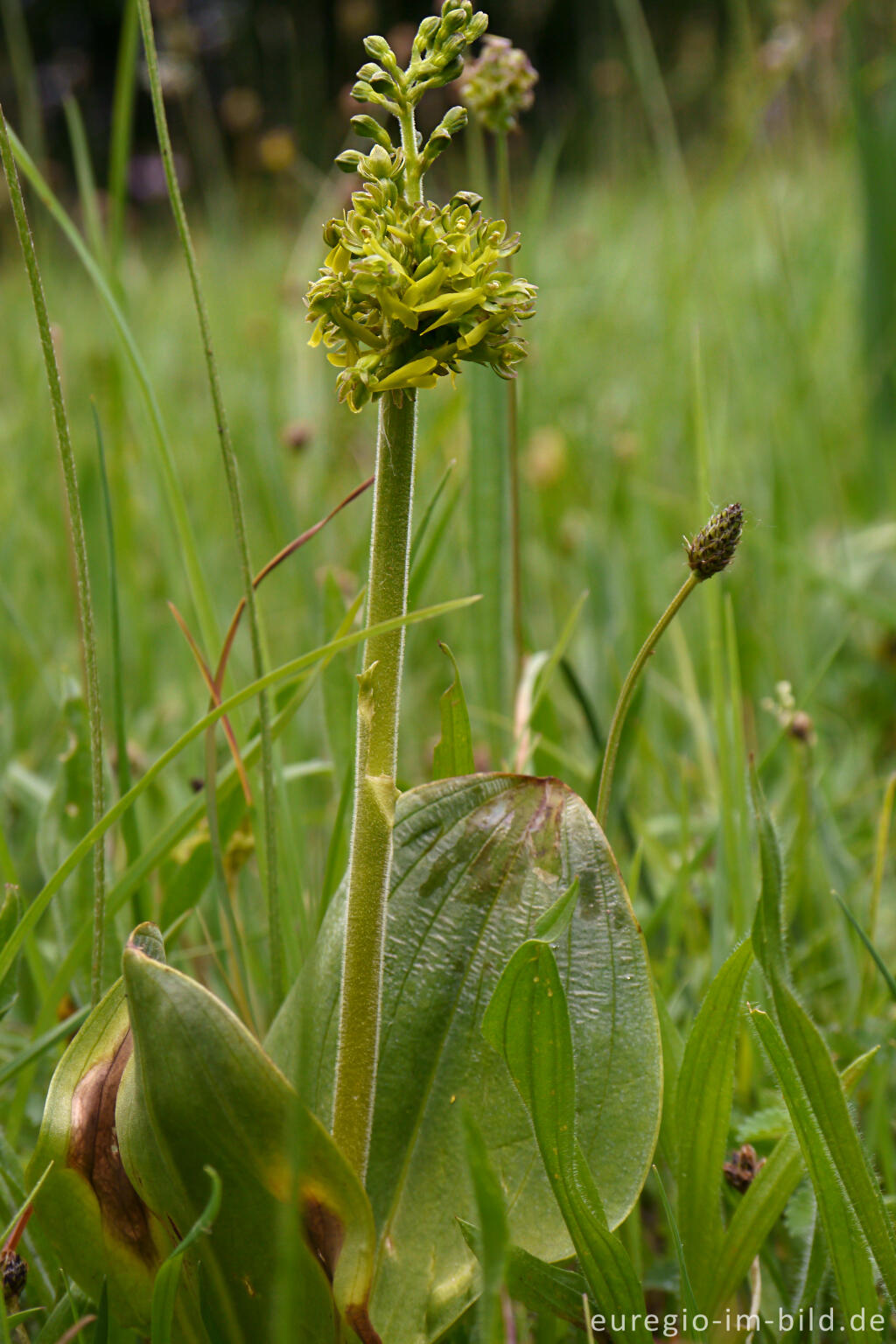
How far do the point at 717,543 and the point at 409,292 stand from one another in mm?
182

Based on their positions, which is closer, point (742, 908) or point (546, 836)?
point (546, 836)

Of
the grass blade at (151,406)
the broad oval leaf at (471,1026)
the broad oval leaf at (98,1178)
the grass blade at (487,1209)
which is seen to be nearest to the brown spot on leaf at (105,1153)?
the broad oval leaf at (98,1178)

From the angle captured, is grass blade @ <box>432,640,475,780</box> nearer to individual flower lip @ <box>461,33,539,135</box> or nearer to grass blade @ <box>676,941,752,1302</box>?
grass blade @ <box>676,941,752,1302</box>

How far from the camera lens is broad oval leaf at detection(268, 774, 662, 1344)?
567 mm

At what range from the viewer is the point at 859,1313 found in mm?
523

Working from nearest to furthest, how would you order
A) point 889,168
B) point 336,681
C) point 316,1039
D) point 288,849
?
point 316,1039 → point 288,849 → point 336,681 → point 889,168

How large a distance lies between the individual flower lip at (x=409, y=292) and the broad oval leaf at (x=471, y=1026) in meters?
0.23

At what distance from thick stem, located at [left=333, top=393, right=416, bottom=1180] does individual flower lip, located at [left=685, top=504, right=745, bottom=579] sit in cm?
14

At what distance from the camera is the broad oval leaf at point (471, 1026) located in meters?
0.57

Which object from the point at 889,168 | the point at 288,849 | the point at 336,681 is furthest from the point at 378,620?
the point at 889,168

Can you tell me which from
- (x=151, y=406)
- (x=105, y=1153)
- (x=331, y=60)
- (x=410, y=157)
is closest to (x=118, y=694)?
(x=151, y=406)

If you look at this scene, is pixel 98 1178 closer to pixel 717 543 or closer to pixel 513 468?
pixel 717 543

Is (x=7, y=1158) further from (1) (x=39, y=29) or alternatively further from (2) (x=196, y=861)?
(1) (x=39, y=29)

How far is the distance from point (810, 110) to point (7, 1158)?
3635 mm
